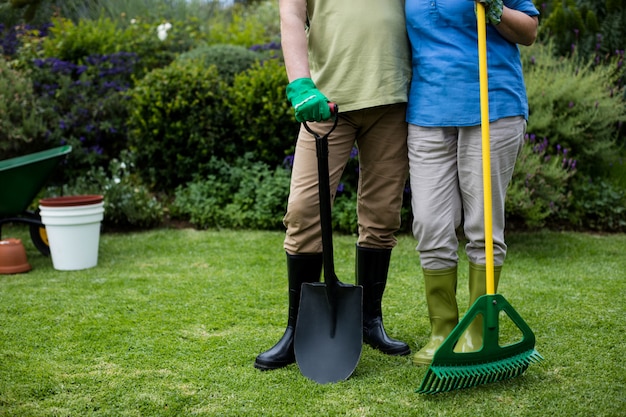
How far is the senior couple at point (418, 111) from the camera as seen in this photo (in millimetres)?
2447

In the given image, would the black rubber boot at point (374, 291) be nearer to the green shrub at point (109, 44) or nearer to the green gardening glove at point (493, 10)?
the green gardening glove at point (493, 10)

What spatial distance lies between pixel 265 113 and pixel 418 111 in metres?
3.17

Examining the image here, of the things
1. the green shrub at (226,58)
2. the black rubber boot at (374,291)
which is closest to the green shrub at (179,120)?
the green shrub at (226,58)

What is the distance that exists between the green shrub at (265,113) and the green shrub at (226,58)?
1.95 feet

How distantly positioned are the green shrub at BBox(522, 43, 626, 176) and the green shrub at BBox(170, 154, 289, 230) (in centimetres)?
194

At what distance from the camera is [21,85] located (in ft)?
18.9

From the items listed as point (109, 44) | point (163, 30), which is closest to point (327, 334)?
point (109, 44)

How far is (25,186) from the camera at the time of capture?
448 cm

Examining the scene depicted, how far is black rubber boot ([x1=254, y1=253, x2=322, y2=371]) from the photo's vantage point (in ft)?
8.63

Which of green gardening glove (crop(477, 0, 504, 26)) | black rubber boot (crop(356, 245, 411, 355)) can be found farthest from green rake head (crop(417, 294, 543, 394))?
green gardening glove (crop(477, 0, 504, 26))

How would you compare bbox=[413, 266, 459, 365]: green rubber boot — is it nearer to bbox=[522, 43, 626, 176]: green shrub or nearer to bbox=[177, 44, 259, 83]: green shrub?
bbox=[522, 43, 626, 176]: green shrub

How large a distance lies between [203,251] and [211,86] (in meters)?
1.67

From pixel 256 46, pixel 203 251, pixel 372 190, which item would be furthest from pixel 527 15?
pixel 256 46

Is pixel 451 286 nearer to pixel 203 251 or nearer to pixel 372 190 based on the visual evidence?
pixel 372 190
